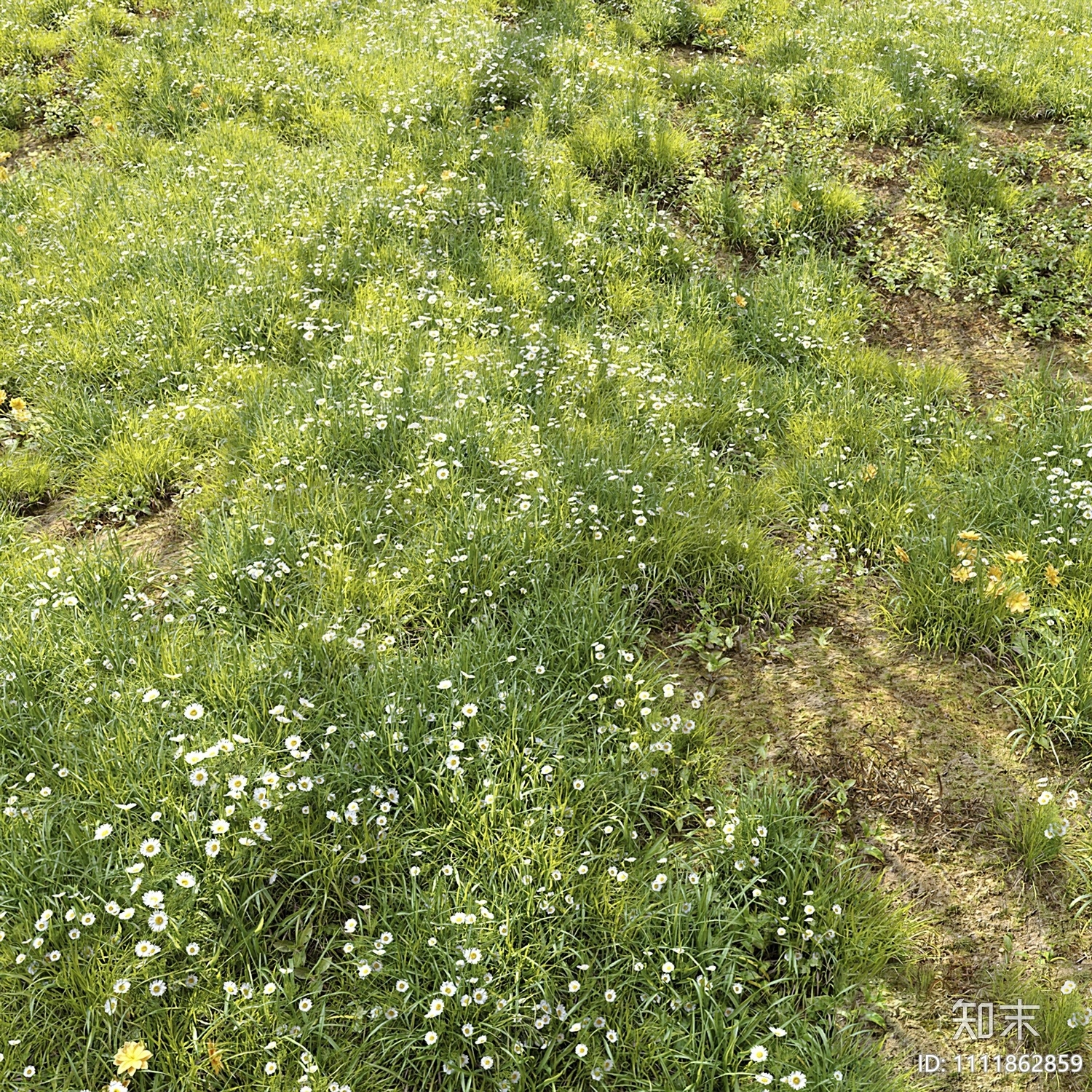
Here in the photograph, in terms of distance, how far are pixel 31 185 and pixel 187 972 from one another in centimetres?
542

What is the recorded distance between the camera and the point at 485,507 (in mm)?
3414

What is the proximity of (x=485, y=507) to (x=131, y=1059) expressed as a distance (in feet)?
6.71

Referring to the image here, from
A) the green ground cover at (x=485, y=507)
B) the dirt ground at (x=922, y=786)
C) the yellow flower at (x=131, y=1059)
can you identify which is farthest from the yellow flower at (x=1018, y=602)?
the yellow flower at (x=131, y=1059)

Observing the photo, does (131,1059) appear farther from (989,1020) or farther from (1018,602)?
(1018,602)

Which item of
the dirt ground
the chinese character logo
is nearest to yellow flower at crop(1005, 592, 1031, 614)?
the dirt ground

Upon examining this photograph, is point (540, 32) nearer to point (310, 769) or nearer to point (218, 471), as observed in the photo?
point (218, 471)

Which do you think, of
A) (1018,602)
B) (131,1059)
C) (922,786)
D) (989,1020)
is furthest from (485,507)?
(989,1020)

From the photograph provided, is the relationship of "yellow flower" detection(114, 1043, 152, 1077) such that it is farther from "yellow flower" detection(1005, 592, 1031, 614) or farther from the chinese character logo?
"yellow flower" detection(1005, 592, 1031, 614)

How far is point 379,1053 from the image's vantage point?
6.88ft

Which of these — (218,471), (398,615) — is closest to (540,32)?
(218,471)

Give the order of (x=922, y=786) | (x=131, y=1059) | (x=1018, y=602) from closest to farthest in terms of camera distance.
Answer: (x=131, y=1059), (x=922, y=786), (x=1018, y=602)

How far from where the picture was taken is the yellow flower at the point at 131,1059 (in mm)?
1972

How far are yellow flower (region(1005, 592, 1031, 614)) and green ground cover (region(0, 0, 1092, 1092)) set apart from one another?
0.01 m

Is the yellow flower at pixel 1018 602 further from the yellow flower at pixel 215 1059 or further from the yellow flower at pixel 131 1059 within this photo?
the yellow flower at pixel 131 1059
